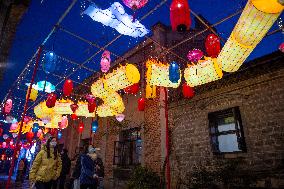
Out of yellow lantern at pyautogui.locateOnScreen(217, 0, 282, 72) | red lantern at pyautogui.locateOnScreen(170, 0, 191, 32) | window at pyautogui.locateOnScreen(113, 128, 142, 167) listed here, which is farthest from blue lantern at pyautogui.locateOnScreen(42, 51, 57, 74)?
window at pyautogui.locateOnScreen(113, 128, 142, 167)

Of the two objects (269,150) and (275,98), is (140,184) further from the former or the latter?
(275,98)

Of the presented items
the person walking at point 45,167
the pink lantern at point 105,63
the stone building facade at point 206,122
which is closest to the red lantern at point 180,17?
the stone building facade at point 206,122

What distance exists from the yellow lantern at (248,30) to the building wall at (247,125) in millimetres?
2295

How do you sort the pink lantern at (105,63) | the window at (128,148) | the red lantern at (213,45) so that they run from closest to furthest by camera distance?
the red lantern at (213,45) → the pink lantern at (105,63) → the window at (128,148)

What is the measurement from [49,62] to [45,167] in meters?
3.62

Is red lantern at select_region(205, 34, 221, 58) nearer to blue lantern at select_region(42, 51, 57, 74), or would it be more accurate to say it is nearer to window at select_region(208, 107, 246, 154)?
window at select_region(208, 107, 246, 154)

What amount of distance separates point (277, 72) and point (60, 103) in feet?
36.4

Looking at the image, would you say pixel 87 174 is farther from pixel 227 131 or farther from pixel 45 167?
pixel 227 131

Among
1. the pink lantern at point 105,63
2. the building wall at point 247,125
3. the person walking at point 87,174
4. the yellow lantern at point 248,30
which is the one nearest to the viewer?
the yellow lantern at point 248,30

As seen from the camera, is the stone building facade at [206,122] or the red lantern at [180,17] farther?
the stone building facade at [206,122]

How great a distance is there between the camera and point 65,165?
1024 centimetres

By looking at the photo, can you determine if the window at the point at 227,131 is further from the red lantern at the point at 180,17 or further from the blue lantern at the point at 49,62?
the blue lantern at the point at 49,62

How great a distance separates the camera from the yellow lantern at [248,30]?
4316mm

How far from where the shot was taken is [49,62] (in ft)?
24.9
